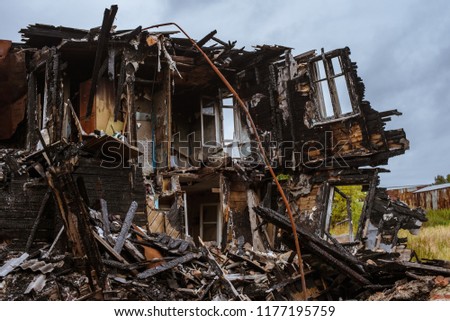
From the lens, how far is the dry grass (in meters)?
13.0

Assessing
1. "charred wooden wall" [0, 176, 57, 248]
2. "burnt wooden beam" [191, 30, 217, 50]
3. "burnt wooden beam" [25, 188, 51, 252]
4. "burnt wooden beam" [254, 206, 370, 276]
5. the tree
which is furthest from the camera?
the tree

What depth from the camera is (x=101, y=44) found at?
12102mm

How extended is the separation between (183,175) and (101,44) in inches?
170

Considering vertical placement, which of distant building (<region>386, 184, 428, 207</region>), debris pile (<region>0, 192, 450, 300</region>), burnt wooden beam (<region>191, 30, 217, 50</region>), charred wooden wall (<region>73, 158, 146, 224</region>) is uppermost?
burnt wooden beam (<region>191, 30, 217, 50</region>)

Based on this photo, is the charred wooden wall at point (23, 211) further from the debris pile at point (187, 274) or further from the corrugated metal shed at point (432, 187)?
the corrugated metal shed at point (432, 187)

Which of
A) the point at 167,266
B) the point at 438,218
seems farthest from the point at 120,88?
the point at 438,218

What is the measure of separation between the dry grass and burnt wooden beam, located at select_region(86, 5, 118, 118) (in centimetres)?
939

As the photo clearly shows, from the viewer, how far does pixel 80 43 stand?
521 inches

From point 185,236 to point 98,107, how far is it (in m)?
4.13

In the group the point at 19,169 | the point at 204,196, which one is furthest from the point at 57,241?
the point at 204,196

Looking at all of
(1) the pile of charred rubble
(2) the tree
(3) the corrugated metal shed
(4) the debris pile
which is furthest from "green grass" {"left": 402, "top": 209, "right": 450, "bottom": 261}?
(3) the corrugated metal shed

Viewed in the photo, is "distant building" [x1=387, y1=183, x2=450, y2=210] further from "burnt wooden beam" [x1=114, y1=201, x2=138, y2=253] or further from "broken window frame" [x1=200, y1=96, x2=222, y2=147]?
"burnt wooden beam" [x1=114, y1=201, x2=138, y2=253]

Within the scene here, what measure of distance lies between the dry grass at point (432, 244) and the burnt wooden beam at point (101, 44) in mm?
9387

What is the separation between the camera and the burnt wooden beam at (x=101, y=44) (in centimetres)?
1133
